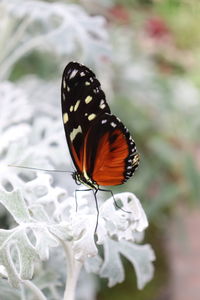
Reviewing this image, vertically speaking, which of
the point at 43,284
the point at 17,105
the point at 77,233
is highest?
the point at 17,105

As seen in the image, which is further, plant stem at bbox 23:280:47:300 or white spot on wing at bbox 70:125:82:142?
white spot on wing at bbox 70:125:82:142

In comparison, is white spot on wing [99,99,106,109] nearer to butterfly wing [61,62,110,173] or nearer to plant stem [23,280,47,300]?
butterfly wing [61,62,110,173]

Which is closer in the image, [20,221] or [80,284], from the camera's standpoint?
[20,221]

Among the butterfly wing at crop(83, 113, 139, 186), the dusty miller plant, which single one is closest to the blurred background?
the dusty miller plant

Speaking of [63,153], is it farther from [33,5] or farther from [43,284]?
[33,5]

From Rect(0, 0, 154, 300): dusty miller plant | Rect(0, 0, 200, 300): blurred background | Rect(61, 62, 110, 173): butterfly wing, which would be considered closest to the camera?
Rect(0, 0, 154, 300): dusty miller plant

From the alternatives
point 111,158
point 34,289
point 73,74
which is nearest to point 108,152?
point 111,158

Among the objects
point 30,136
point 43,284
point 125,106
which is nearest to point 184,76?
point 125,106
